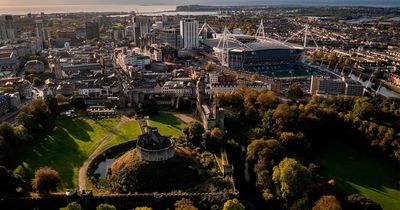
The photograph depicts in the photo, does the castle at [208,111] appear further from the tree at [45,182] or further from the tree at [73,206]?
the tree at [73,206]

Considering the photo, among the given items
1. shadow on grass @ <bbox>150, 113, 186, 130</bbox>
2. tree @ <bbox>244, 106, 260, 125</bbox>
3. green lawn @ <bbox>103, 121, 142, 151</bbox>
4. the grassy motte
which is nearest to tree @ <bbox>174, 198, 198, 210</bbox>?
the grassy motte

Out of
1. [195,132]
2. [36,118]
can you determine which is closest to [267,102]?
[195,132]

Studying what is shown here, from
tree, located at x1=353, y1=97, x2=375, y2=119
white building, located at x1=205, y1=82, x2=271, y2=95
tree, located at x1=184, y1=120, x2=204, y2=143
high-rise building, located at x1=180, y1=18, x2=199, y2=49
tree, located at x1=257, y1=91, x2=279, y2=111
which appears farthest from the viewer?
high-rise building, located at x1=180, y1=18, x2=199, y2=49

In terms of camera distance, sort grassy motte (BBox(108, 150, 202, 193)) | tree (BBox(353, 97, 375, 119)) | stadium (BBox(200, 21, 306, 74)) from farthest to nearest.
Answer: stadium (BBox(200, 21, 306, 74)) → tree (BBox(353, 97, 375, 119)) → grassy motte (BBox(108, 150, 202, 193))

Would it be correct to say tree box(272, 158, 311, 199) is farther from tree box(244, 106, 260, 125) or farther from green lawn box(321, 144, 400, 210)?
tree box(244, 106, 260, 125)

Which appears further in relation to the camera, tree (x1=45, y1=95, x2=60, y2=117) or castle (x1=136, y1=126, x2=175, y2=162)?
tree (x1=45, y1=95, x2=60, y2=117)

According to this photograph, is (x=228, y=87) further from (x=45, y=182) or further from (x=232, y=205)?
(x=45, y=182)

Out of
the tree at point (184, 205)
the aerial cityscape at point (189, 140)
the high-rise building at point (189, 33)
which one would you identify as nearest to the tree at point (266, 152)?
the aerial cityscape at point (189, 140)
